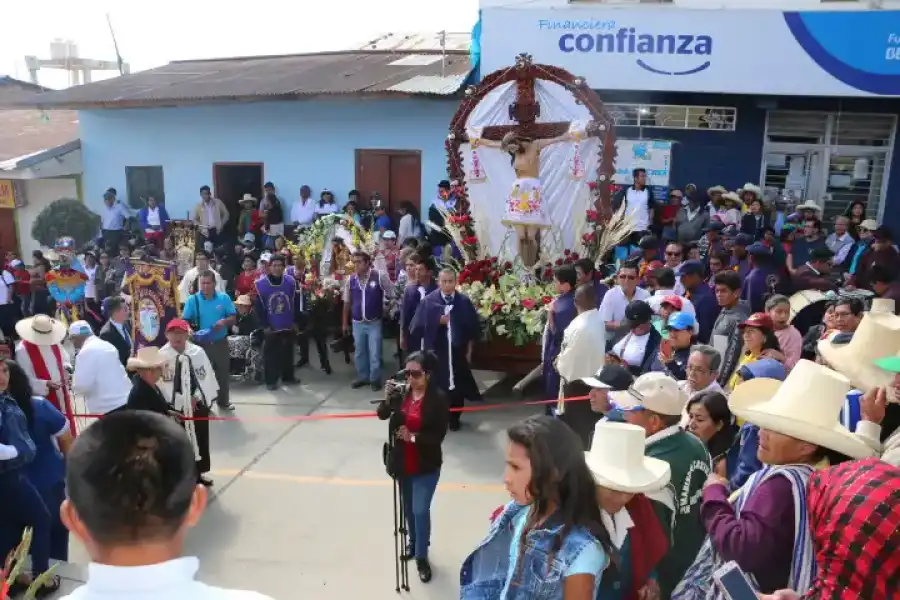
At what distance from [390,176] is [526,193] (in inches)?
206

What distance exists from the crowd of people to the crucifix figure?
99cm

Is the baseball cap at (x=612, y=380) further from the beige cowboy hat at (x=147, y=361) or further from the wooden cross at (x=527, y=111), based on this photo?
the wooden cross at (x=527, y=111)

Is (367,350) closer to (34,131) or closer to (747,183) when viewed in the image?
(747,183)

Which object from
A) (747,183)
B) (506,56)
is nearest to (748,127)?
(747,183)

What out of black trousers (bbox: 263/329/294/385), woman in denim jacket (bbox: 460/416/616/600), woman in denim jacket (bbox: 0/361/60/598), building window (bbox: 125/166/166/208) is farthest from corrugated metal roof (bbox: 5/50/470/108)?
woman in denim jacket (bbox: 460/416/616/600)

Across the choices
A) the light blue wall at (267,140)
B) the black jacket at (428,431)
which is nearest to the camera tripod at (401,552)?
the black jacket at (428,431)

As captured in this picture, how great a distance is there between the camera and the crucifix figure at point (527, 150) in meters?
9.33

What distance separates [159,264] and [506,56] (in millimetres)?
6588

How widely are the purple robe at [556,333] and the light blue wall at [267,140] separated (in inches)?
289

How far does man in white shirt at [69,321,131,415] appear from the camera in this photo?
18.5 ft

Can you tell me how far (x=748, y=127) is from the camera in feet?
40.1

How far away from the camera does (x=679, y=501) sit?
3047 mm

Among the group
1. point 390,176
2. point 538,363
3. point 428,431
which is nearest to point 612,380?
point 428,431

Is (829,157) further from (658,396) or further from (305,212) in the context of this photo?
(658,396)
